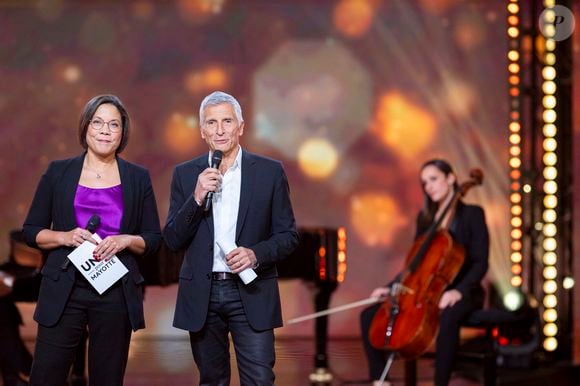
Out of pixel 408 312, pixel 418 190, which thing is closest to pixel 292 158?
pixel 418 190

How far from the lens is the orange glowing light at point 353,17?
8.46 metres

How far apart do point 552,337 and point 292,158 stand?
3022 millimetres

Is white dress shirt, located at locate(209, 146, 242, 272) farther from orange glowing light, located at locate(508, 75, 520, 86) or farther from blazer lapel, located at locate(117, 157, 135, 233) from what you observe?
orange glowing light, located at locate(508, 75, 520, 86)

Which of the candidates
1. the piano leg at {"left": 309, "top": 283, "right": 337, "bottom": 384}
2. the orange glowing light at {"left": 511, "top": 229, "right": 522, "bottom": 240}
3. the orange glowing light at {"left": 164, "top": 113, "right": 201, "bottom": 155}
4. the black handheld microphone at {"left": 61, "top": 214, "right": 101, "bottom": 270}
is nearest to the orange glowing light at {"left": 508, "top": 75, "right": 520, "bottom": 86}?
the orange glowing light at {"left": 511, "top": 229, "right": 522, "bottom": 240}

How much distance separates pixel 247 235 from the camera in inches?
118

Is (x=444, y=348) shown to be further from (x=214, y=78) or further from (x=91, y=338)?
(x=214, y=78)

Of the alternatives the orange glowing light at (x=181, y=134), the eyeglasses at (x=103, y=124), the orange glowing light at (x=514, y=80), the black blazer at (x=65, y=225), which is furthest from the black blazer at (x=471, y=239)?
the orange glowing light at (x=181, y=134)

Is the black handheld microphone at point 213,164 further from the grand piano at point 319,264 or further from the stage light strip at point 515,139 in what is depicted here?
the stage light strip at point 515,139

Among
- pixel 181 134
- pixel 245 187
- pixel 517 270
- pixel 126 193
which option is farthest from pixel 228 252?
pixel 181 134

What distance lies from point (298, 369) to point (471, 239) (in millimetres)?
1866

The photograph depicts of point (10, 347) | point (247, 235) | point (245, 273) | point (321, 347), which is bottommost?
point (321, 347)

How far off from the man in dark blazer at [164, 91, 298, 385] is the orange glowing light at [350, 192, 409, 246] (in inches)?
211

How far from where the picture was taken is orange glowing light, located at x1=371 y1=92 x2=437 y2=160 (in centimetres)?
842

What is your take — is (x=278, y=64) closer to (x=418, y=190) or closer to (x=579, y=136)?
(x=418, y=190)
